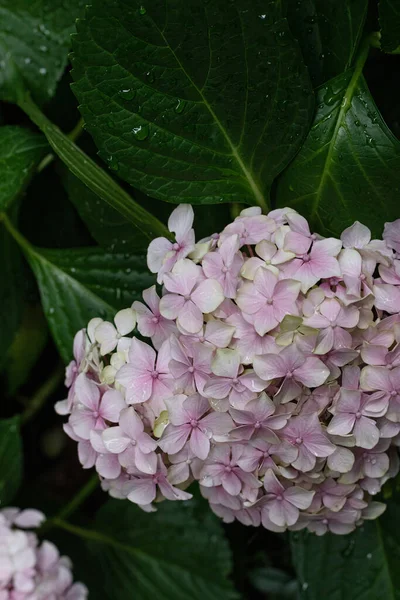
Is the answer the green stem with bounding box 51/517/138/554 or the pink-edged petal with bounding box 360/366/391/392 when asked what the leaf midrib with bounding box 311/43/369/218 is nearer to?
the pink-edged petal with bounding box 360/366/391/392

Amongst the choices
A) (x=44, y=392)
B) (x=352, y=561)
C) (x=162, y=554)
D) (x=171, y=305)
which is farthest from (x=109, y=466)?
(x=44, y=392)

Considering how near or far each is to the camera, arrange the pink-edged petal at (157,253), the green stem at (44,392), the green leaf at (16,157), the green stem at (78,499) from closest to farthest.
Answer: the pink-edged petal at (157,253) → the green leaf at (16,157) → the green stem at (78,499) → the green stem at (44,392)

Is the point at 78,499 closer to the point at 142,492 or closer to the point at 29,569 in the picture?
the point at 29,569

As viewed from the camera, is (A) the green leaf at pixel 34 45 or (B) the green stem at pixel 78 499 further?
(B) the green stem at pixel 78 499

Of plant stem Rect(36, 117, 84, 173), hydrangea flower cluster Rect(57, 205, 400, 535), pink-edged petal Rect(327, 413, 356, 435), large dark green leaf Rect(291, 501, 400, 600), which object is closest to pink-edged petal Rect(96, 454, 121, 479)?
hydrangea flower cluster Rect(57, 205, 400, 535)

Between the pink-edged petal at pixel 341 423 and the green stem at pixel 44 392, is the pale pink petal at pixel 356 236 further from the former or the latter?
the green stem at pixel 44 392

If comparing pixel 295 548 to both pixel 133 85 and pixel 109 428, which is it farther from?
pixel 133 85

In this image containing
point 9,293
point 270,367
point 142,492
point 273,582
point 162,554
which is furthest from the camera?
point 273,582

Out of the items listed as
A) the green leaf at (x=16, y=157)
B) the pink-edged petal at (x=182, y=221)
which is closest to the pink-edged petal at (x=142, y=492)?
the pink-edged petal at (x=182, y=221)
